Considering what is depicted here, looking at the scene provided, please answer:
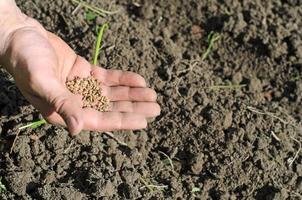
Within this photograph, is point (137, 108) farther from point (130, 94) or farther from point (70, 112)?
point (70, 112)

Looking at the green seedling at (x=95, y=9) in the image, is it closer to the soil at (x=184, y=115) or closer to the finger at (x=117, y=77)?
the soil at (x=184, y=115)

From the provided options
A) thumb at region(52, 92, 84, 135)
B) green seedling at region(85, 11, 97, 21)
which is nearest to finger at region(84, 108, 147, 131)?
thumb at region(52, 92, 84, 135)

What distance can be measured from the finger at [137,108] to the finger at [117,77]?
0.11m

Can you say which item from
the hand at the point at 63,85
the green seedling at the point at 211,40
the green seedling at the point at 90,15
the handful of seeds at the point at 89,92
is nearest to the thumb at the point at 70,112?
the hand at the point at 63,85

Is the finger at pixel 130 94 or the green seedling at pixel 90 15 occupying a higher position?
the finger at pixel 130 94

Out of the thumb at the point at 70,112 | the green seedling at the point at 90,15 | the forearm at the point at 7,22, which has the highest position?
the thumb at the point at 70,112

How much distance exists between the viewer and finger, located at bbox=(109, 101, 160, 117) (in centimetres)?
264

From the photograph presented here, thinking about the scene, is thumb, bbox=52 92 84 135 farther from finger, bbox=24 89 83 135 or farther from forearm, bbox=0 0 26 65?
forearm, bbox=0 0 26 65

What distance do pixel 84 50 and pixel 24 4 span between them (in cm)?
48

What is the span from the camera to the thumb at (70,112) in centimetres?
209

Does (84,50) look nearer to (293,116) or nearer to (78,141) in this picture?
(78,141)

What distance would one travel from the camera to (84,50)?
3.15 m

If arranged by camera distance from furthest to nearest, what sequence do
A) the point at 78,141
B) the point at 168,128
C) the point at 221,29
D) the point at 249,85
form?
1. the point at 221,29
2. the point at 249,85
3. the point at 168,128
4. the point at 78,141

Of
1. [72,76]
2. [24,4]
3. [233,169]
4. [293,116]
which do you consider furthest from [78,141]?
[293,116]
